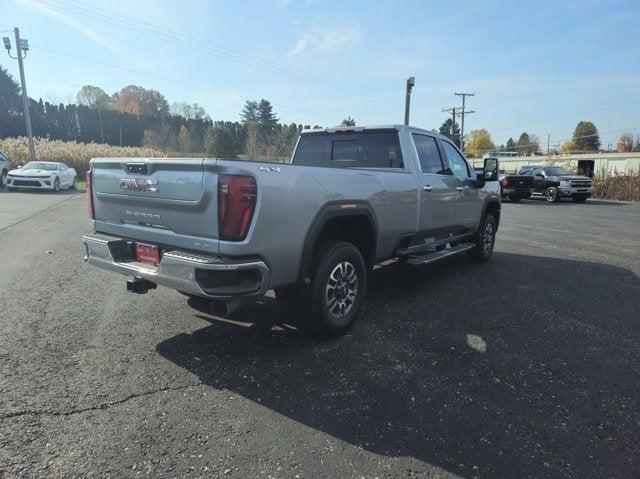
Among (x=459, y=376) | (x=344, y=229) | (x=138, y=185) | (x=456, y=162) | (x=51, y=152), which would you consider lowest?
(x=459, y=376)

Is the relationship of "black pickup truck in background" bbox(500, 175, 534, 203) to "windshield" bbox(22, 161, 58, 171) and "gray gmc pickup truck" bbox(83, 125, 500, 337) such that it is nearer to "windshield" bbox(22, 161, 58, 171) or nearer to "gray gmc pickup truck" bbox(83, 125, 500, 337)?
"gray gmc pickup truck" bbox(83, 125, 500, 337)

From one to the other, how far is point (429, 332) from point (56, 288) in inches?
175

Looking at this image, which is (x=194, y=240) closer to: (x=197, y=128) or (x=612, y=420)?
(x=612, y=420)

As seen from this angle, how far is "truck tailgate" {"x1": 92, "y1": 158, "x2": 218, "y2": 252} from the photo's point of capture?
335cm

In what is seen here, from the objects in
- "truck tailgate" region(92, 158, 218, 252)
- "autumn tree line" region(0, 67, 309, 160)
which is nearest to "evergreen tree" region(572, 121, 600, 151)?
"autumn tree line" region(0, 67, 309, 160)

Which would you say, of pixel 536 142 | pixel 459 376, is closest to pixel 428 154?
pixel 459 376

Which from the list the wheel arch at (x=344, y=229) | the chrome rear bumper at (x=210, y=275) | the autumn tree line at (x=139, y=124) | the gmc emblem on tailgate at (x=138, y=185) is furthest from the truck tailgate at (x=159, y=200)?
the autumn tree line at (x=139, y=124)

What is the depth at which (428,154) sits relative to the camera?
19.6 ft

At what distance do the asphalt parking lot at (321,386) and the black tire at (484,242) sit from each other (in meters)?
1.61

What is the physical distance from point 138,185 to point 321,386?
7.20 ft

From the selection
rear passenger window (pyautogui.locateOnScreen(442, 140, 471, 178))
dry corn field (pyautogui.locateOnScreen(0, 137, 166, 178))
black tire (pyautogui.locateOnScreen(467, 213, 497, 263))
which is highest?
dry corn field (pyautogui.locateOnScreen(0, 137, 166, 178))

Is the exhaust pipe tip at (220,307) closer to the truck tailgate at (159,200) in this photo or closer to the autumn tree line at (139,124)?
the truck tailgate at (159,200)

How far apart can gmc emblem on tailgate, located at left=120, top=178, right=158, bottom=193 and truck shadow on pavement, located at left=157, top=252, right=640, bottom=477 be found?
1.37m

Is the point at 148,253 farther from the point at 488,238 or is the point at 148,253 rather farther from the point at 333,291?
the point at 488,238
